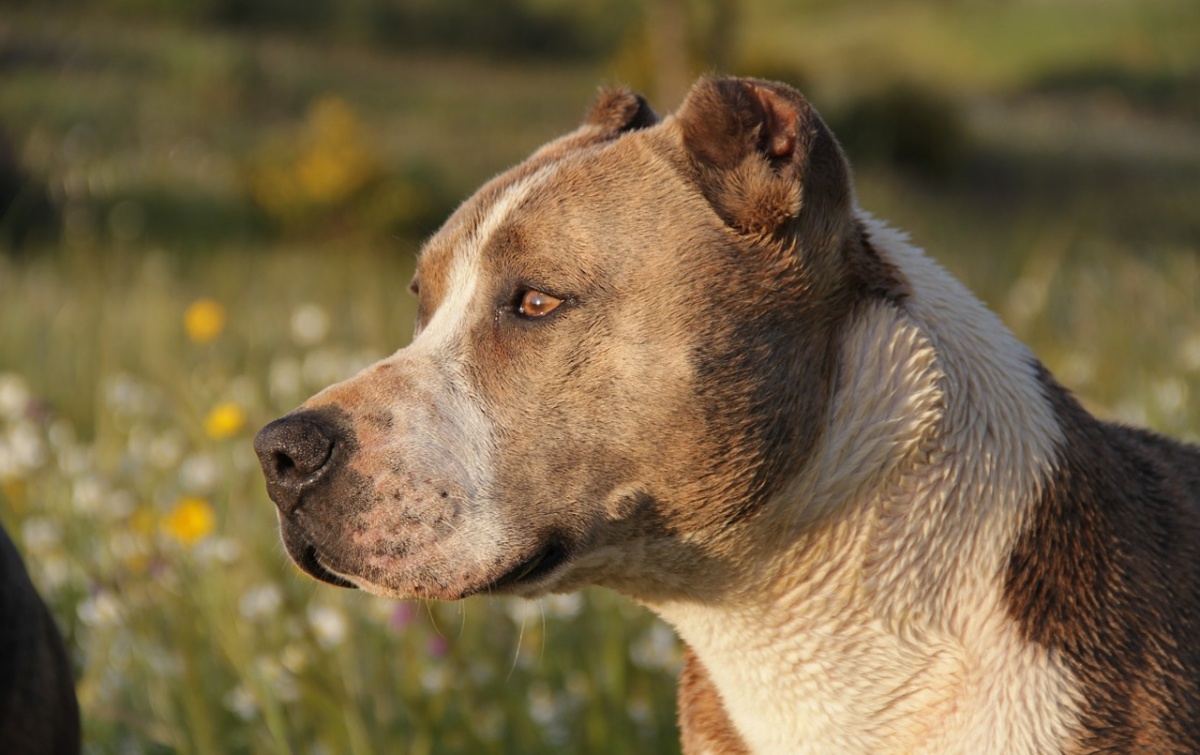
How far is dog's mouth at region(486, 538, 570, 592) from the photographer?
2361 millimetres

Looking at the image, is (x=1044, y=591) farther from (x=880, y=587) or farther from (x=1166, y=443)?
(x=1166, y=443)

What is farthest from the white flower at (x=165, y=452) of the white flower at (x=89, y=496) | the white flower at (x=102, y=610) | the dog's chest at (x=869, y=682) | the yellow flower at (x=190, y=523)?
the dog's chest at (x=869, y=682)

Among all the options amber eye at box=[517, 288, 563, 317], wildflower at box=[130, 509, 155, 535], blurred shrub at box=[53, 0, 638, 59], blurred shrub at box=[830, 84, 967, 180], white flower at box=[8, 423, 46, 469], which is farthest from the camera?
blurred shrub at box=[53, 0, 638, 59]

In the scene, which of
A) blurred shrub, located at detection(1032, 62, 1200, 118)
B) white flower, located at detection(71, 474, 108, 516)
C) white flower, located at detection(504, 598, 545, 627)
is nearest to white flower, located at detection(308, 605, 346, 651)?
white flower, located at detection(504, 598, 545, 627)

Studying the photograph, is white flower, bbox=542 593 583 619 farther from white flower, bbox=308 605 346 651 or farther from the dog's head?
the dog's head

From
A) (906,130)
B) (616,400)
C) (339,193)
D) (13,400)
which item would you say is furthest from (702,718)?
(906,130)

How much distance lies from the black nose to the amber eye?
43 cm

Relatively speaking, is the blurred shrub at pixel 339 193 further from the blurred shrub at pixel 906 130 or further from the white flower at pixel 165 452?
the white flower at pixel 165 452

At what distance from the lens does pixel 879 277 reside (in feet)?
8.07

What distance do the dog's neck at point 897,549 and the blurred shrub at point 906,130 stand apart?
14.7m

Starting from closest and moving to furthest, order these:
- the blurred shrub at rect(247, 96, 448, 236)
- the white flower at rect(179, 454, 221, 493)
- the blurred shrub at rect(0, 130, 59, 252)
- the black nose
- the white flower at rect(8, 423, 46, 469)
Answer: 1. the black nose
2. the white flower at rect(179, 454, 221, 493)
3. the white flower at rect(8, 423, 46, 469)
4. the blurred shrub at rect(0, 130, 59, 252)
5. the blurred shrub at rect(247, 96, 448, 236)

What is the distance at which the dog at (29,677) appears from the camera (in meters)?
2.56

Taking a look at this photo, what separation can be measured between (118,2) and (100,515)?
75.0 feet

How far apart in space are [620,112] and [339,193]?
9.79 meters
